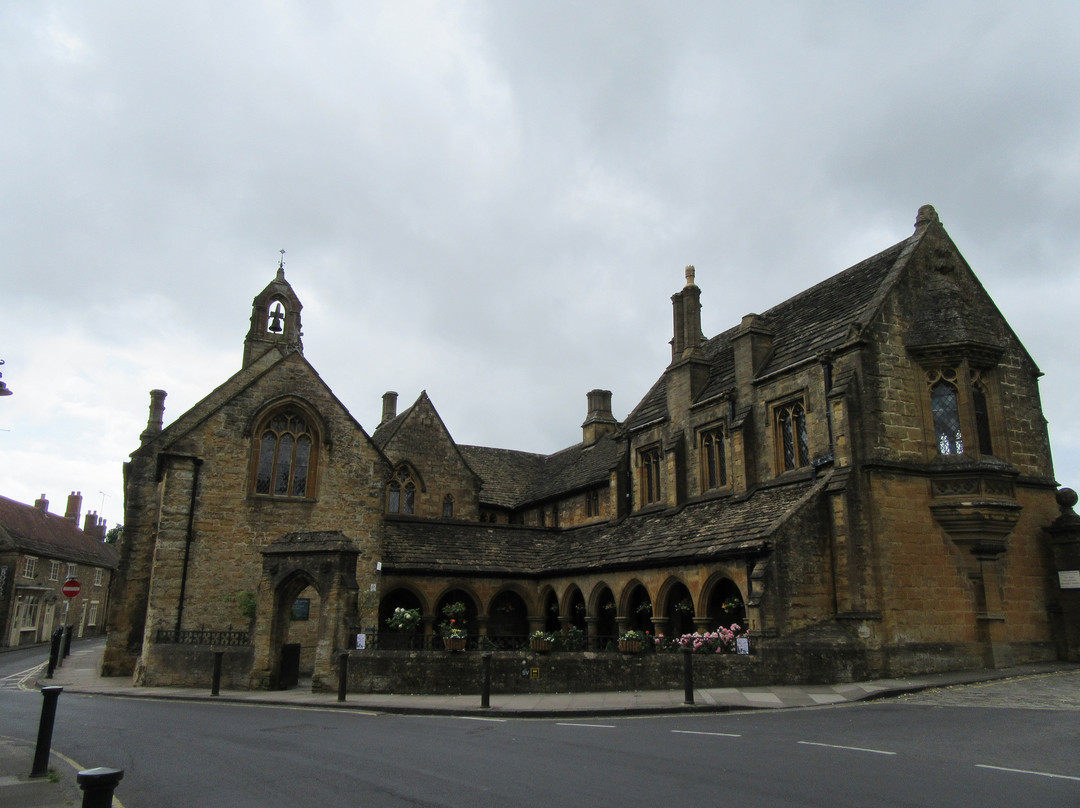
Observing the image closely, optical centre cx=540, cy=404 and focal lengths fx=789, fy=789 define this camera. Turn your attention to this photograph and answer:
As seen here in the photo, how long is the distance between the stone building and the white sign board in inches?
1637

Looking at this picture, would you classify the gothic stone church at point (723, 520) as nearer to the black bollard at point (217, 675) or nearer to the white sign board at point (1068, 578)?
the white sign board at point (1068, 578)

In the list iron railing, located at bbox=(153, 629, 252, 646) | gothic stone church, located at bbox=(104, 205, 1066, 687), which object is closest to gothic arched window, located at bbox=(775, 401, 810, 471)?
gothic stone church, located at bbox=(104, 205, 1066, 687)

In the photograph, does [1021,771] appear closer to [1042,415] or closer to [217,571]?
[1042,415]

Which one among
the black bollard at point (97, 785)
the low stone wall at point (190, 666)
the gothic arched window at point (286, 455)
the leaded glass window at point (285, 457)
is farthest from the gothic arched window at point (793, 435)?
the black bollard at point (97, 785)

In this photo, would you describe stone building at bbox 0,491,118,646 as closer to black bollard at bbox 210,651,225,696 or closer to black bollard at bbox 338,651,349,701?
black bollard at bbox 210,651,225,696

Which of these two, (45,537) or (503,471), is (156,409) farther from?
(45,537)

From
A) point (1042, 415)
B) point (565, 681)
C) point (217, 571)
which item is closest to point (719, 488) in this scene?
point (1042, 415)

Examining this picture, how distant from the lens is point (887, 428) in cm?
2144

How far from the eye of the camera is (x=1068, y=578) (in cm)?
2181

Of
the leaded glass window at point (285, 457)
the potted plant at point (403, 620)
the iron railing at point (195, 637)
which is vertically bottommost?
the iron railing at point (195, 637)

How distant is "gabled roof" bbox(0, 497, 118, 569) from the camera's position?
51.6m

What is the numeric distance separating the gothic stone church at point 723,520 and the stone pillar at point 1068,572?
0.22m

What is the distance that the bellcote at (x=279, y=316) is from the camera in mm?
34031

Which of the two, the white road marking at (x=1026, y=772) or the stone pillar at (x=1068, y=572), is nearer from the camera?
the white road marking at (x=1026, y=772)
